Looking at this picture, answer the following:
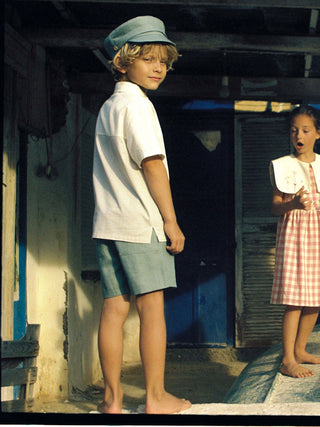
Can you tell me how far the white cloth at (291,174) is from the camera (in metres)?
4.10

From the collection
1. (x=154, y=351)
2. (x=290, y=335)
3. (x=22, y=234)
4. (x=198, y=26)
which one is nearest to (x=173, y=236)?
(x=154, y=351)

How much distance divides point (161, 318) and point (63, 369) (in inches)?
109

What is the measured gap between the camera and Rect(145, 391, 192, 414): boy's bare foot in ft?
9.33

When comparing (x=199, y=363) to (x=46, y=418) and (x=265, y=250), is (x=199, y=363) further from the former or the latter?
(x=46, y=418)

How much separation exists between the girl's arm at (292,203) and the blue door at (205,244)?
3044 mm

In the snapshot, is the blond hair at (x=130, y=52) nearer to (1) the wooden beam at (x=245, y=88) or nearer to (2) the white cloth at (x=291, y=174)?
(2) the white cloth at (x=291, y=174)

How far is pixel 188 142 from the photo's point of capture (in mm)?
7301

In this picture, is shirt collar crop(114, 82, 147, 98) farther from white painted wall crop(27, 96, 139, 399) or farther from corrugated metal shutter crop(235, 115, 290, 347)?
corrugated metal shutter crop(235, 115, 290, 347)

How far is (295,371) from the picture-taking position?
3.95 meters

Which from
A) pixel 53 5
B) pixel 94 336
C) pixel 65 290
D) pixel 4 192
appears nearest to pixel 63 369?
pixel 65 290

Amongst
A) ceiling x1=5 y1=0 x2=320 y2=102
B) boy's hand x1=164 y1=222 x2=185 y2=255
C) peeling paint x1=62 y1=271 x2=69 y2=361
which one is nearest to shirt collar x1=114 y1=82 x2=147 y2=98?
boy's hand x1=164 y1=222 x2=185 y2=255

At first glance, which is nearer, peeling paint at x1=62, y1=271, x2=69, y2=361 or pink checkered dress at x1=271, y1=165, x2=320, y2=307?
pink checkered dress at x1=271, y1=165, x2=320, y2=307

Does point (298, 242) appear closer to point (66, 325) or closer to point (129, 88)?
point (129, 88)

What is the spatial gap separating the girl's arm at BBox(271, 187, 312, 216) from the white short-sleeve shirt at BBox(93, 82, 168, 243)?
1.23 meters
